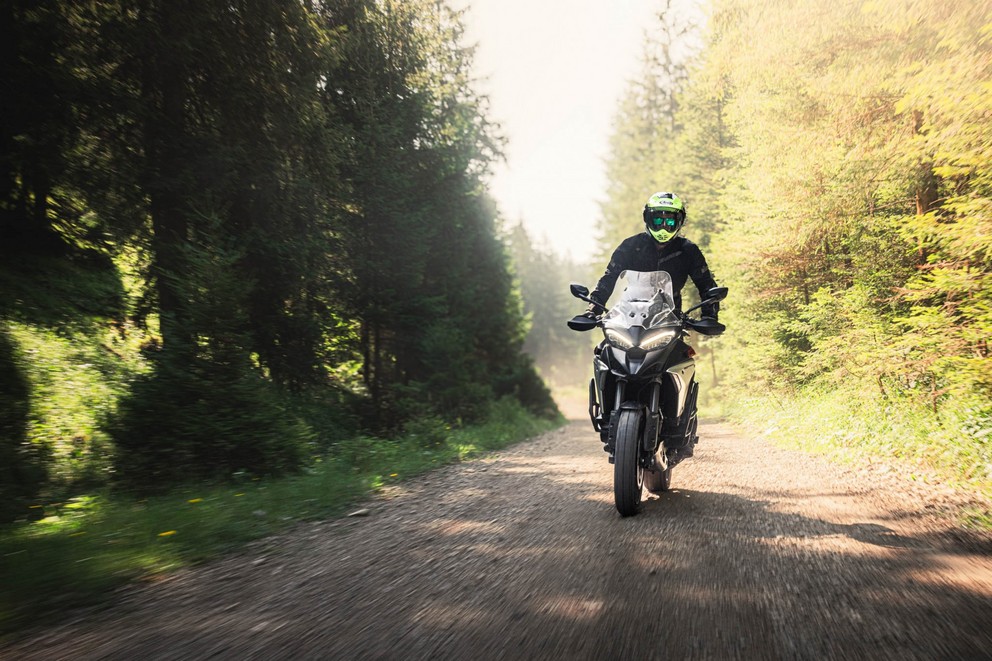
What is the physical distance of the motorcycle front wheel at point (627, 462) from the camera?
404cm

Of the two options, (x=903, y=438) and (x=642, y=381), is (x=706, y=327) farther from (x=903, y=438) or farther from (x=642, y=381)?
(x=903, y=438)

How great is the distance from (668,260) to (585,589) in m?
3.09

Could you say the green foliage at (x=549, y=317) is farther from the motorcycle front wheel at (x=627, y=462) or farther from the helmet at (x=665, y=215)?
the motorcycle front wheel at (x=627, y=462)

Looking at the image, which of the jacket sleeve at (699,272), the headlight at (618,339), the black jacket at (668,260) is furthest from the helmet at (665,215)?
the headlight at (618,339)

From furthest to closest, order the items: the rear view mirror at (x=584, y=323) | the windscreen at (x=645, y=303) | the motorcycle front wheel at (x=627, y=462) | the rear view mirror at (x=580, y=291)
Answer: the rear view mirror at (x=584, y=323)
the rear view mirror at (x=580, y=291)
the windscreen at (x=645, y=303)
the motorcycle front wheel at (x=627, y=462)

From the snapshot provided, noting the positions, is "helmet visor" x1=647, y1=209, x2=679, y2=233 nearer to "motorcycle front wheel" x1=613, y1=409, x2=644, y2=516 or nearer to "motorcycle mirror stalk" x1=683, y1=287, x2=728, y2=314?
"motorcycle mirror stalk" x1=683, y1=287, x2=728, y2=314

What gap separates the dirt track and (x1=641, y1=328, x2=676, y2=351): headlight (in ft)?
4.19

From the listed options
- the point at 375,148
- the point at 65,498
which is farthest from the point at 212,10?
the point at 65,498

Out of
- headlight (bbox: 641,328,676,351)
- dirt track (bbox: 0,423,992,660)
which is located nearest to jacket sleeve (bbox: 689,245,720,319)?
headlight (bbox: 641,328,676,351)

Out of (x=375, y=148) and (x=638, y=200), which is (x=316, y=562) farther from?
(x=638, y=200)

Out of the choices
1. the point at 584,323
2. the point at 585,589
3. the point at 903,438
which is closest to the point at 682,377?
the point at 584,323

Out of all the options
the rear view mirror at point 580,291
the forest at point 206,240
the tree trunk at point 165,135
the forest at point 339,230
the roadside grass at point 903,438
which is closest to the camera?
the rear view mirror at point 580,291

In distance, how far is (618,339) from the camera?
4.38 metres

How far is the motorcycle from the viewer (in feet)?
13.6
